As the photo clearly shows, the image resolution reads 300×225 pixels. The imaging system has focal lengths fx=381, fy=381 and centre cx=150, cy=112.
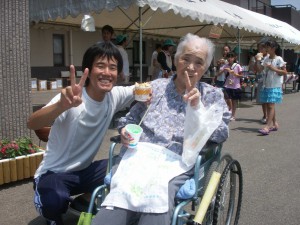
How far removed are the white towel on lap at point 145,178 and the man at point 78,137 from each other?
0.37 meters

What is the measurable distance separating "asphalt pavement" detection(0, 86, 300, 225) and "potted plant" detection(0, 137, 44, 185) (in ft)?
0.40

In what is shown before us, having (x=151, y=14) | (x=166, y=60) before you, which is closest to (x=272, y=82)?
(x=166, y=60)

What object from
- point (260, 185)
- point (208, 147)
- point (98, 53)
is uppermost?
point (98, 53)

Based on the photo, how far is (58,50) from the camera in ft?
51.2

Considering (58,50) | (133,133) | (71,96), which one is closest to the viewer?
(71,96)

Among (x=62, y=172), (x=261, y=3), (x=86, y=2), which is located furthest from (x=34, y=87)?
(x=261, y=3)

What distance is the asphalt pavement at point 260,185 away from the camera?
3227 millimetres

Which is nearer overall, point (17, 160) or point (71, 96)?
point (71, 96)

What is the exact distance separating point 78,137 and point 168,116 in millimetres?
616

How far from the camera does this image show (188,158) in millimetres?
2297

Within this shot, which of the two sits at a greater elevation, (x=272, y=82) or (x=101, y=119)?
(x=272, y=82)

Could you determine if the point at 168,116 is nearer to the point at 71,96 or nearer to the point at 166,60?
the point at 71,96

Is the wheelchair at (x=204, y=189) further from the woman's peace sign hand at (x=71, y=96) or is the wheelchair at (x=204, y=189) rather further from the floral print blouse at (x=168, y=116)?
the woman's peace sign hand at (x=71, y=96)

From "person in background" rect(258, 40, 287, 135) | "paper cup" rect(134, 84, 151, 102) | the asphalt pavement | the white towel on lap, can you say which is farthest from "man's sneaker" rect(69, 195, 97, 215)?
"person in background" rect(258, 40, 287, 135)
